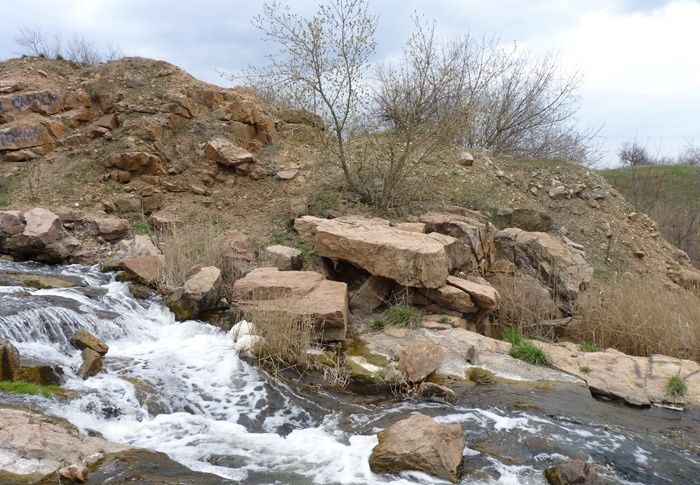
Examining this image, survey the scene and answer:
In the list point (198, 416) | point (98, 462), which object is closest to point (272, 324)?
point (198, 416)

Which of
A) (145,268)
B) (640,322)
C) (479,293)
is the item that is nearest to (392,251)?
(479,293)

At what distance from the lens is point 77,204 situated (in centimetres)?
1088

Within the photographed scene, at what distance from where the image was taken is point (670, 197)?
21.3 metres

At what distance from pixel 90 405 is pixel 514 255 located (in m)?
6.54

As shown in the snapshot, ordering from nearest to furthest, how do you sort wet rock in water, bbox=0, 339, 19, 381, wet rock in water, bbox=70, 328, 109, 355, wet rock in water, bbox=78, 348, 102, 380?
1. wet rock in water, bbox=0, 339, 19, 381
2. wet rock in water, bbox=78, 348, 102, 380
3. wet rock in water, bbox=70, 328, 109, 355

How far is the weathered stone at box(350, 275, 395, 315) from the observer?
743 centimetres

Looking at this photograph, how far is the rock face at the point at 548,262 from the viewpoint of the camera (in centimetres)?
851

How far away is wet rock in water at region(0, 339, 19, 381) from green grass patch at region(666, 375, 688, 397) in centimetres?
590

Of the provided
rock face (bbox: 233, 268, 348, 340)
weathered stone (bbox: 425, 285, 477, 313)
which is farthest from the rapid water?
weathered stone (bbox: 425, 285, 477, 313)

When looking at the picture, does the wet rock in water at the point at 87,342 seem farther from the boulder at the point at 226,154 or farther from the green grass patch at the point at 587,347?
the boulder at the point at 226,154

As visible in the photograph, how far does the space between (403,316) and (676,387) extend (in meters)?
2.89

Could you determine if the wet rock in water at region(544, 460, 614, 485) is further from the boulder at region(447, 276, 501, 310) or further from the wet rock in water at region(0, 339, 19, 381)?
the wet rock in water at region(0, 339, 19, 381)

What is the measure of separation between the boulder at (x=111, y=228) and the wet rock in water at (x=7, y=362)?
4959mm

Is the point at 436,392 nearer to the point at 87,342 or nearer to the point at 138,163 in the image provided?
the point at 87,342
